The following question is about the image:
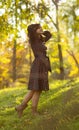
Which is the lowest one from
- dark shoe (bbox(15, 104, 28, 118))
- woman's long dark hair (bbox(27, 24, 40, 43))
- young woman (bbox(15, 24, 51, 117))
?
dark shoe (bbox(15, 104, 28, 118))

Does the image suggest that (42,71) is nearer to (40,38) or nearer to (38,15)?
(40,38)

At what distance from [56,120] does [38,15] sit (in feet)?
16.7

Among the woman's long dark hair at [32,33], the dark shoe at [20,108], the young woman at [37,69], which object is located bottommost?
the dark shoe at [20,108]

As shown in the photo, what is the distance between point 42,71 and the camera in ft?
28.1

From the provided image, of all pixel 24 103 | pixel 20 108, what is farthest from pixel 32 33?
pixel 20 108

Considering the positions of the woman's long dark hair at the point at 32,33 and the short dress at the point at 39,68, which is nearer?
the short dress at the point at 39,68

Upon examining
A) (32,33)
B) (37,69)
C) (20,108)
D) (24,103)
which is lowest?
(20,108)

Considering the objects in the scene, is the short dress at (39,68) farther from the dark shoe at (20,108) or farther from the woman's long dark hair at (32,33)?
the dark shoe at (20,108)

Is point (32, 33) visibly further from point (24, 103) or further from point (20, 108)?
point (20, 108)

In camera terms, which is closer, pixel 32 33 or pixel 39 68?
pixel 39 68

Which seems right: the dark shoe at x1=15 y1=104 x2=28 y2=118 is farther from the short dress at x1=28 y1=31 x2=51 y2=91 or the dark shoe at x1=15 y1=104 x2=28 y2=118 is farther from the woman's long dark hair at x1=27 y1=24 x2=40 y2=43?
the woman's long dark hair at x1=27 y1=24 x2=40 y2=43

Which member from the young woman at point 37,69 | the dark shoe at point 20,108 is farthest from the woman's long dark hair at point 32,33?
the dark shoe at point 20,108

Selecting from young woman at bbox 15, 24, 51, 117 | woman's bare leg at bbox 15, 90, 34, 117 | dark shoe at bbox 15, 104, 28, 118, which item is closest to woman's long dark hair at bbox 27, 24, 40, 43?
young woman at bbox 15, 24, 51, 117

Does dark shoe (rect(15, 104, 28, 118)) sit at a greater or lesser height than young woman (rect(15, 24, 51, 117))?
lesser
